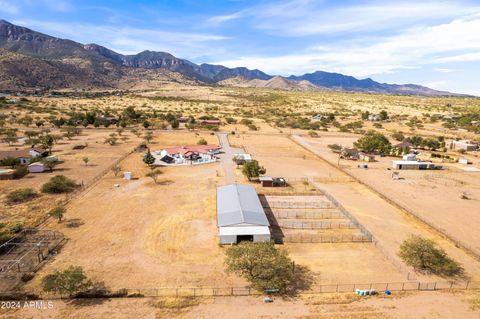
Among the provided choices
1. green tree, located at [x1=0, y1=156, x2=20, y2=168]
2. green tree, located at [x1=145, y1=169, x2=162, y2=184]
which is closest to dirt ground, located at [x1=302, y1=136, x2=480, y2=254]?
green tree, located at [x1=145, y1=169, x2=162, y2=184]

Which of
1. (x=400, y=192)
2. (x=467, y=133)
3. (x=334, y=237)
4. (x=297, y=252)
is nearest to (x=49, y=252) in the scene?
(x=297, y=252)

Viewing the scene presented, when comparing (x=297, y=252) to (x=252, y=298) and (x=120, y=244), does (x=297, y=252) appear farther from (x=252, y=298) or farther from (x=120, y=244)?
(x=120, y=244)

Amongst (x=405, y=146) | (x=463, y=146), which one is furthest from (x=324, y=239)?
(x=463, y=146)

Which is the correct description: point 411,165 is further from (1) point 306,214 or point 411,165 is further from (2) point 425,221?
(1) point 306,214

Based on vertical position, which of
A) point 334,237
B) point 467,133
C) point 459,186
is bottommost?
point 334,237

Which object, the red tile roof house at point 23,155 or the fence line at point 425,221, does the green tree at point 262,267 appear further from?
the red tile roof house at point 23,155

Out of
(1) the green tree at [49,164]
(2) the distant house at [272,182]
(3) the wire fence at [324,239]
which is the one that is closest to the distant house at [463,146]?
(2) the distant house at [272,182]
